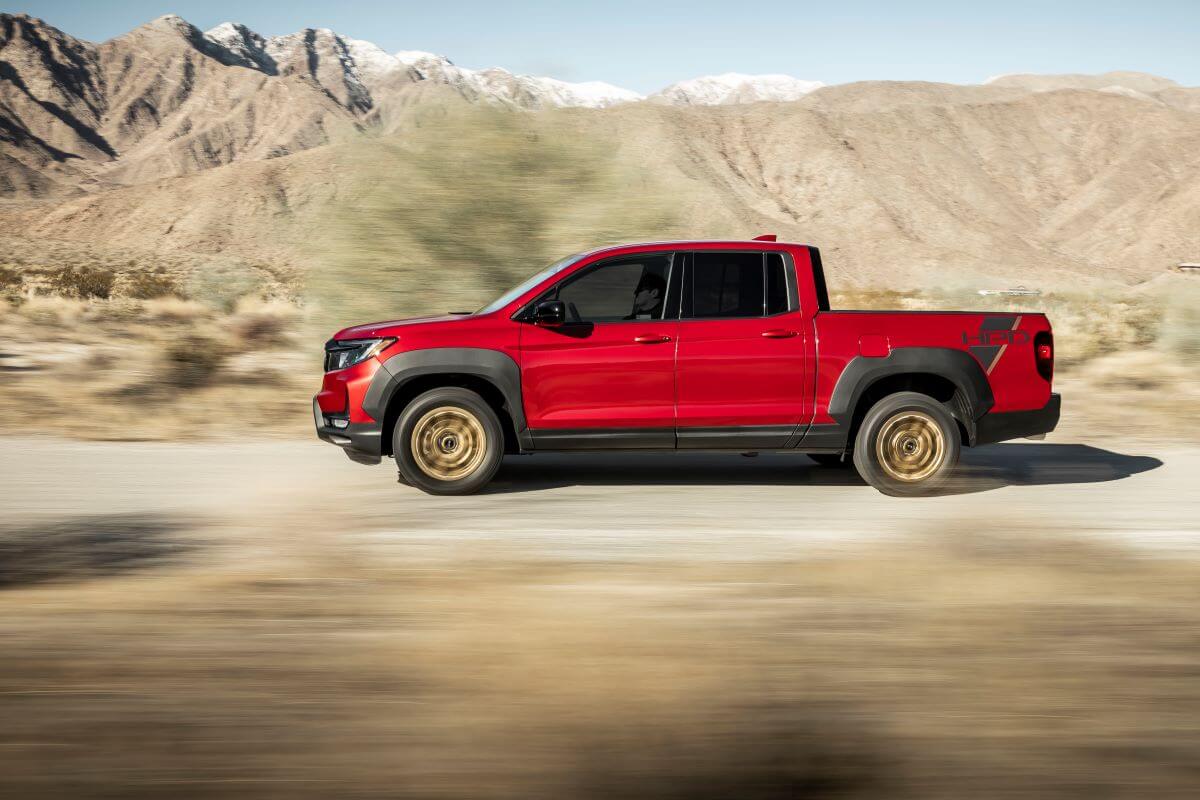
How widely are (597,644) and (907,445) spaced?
4.29 meters

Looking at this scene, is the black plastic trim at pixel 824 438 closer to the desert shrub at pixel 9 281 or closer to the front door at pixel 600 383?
the front door at pixel 600 383

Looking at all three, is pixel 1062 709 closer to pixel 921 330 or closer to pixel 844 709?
pixel 844 709

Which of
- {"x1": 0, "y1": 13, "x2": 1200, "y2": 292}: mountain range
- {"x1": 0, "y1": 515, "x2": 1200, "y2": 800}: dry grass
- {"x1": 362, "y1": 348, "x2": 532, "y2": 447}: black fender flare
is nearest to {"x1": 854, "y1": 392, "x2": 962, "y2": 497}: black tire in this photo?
{"x1": 0, "y1": 515, "x2": 1200, "y2": 800}: dry grass

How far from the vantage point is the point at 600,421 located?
332 inches

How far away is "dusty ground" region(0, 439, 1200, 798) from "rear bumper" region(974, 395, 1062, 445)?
465 mm

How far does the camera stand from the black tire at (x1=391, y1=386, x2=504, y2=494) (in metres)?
8.49

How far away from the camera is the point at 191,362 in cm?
1784

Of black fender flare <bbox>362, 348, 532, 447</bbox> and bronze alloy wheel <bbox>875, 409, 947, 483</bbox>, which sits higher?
black fender flare <bbox>362, 348, 532, 447</bbox>

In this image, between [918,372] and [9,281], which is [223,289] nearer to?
[9,281]

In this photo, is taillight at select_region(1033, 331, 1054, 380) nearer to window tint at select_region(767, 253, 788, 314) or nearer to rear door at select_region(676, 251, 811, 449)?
rear door at select_region(676, 251, 811, 449)

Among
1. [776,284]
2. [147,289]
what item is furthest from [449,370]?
[147,289]

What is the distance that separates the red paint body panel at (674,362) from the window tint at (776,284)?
0.09 metres

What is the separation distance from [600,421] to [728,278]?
1378 mm

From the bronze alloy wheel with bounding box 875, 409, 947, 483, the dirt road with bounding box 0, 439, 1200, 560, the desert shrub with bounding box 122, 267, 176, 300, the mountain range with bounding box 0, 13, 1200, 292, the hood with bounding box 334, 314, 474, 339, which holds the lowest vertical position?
the dirt road with bounding box 0, 439, 1200, 560
